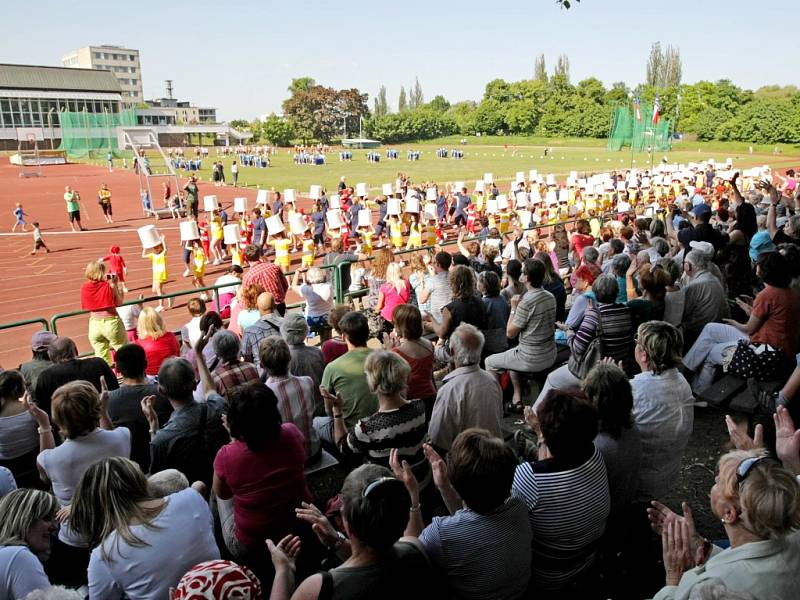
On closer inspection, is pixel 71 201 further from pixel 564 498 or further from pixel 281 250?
pixel 564 498

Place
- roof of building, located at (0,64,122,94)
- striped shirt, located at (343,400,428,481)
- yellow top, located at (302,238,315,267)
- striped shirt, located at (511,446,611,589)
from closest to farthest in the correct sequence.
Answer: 1. striped shirt, located at (511,446,611,589)
2. striped shirt, located at (343,400,428,481)
3. yellow top, located at (302,238,315,267)
4. roof of building, located at (0,64,122,94)

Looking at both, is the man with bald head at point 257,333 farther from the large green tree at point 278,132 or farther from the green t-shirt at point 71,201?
the large green tree at point 278,132

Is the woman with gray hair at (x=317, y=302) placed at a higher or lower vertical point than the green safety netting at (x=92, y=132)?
lower

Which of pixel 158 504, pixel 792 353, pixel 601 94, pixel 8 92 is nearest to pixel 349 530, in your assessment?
pixel 158 504

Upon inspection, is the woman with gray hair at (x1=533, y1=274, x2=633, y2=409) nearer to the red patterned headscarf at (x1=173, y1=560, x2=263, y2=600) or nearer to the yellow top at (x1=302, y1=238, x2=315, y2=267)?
the red patterned headscarf at (x1=173, y1=560, x2=263, y2=600)

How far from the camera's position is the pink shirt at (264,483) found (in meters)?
3.52

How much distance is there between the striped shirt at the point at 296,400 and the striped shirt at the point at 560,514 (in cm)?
185

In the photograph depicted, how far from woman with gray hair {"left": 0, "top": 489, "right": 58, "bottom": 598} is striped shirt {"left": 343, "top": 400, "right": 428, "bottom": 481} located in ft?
5.33

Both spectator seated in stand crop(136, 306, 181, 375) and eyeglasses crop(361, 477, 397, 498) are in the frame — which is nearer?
eyeglasses crop(361, 477, 397, 498)

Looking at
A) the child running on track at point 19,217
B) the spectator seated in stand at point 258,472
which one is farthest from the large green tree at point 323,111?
the spectator seated in stand at point 258,472

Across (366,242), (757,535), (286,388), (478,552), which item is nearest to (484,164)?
(366,242)

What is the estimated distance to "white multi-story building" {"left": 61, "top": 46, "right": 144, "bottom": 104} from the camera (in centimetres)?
14600

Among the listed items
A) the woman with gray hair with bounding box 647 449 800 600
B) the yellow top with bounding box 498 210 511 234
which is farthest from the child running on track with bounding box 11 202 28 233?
the woman with gray hair with bounding box 647 449 800 600

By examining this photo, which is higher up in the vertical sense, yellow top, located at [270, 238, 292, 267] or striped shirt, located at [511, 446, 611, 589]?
yellow top, located at [270, 238, 292, 267]
